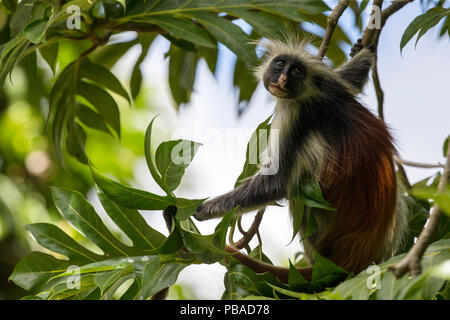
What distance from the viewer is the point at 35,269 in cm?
261

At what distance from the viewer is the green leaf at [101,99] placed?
4117mm

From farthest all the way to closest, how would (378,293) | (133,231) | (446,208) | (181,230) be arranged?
(133,231), (181,230), (378,293), (446,208)

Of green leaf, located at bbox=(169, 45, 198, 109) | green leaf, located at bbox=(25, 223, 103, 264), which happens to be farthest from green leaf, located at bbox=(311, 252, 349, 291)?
green leaf, located at bbox=(169, 45, 198, 109)

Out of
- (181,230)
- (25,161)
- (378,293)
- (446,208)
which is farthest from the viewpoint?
(25,161)

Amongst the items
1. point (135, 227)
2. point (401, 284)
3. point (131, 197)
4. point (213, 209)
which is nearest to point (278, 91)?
point (213, 209)

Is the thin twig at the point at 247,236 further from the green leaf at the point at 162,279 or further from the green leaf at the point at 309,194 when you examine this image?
the green leaf at the point at 162,279

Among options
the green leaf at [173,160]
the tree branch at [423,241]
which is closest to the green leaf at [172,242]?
the green leaf at [173,160]

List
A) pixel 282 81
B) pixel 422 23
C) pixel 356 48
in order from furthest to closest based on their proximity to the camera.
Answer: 1. pixel 356 48
2. pixel 282 81
3. pixel 422 23

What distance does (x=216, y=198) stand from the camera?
10.3 ft

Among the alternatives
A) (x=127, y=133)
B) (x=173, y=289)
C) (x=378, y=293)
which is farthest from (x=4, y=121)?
(x=378, y=293)

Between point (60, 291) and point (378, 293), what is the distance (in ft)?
4.31

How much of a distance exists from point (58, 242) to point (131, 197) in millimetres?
594

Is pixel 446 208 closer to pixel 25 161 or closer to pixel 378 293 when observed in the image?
pixel 378 293

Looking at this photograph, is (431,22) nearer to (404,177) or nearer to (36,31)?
(404,177)
